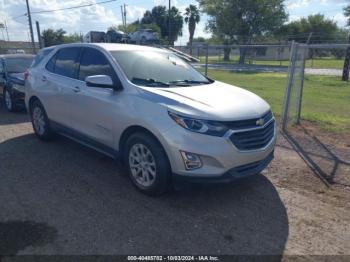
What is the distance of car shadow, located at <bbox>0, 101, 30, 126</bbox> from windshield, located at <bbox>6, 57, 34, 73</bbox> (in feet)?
3.96

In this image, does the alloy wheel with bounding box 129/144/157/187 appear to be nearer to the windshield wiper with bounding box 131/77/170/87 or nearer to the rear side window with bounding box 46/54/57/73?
the windshield wiper with bounding box 131/77/170/87

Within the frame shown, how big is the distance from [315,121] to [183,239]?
5.78m

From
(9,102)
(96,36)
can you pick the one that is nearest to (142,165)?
(9,102)

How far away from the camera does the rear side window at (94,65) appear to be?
15.3 ft

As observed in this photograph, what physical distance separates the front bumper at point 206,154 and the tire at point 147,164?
13 centimetres

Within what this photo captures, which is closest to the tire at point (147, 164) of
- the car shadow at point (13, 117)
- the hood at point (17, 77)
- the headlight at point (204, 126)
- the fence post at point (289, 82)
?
the headlight at point (204, 126)

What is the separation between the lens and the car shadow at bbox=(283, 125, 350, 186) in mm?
4854

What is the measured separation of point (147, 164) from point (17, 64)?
782cm

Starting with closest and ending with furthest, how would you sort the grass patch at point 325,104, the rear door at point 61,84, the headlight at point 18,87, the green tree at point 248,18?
the rear door at point 61,84 → the grass patch at point 325,104 → the headlight at point 18,87 → the green tree at point 248,18

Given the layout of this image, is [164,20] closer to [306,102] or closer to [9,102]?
[306,102]

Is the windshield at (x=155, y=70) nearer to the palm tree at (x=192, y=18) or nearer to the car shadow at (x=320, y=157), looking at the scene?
the car shadow at (x=320, y=157)

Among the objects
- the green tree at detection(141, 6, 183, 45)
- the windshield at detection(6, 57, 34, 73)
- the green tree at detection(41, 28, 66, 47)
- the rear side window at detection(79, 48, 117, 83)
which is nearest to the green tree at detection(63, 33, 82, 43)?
the green tree at detection(41, 28, 66, 47)

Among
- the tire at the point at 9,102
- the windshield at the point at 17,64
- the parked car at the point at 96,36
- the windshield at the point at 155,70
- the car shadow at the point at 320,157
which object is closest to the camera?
the windshield at the point at 155,70

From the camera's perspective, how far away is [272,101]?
10.7 metres
